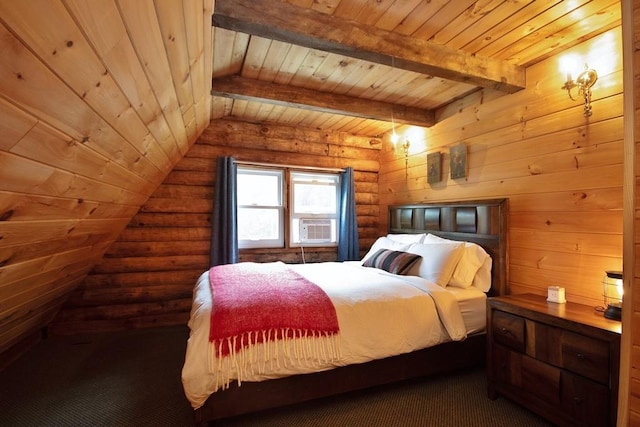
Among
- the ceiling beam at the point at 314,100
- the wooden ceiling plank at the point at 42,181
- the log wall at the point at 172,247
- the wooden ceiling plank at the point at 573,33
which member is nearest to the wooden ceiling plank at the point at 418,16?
the wooden ceiling plank at the point at 573,33

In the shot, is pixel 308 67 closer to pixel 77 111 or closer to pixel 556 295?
pixel 77 111

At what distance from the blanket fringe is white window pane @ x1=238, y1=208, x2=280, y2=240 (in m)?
2.23

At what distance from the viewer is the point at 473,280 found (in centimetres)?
259

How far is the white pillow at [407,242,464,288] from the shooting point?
2.51 metres

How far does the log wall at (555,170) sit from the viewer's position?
1941mm

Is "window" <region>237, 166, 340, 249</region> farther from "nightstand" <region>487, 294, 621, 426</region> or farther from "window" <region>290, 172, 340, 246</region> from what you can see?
"nightstand" <region>487, 294, 621, 426</region>

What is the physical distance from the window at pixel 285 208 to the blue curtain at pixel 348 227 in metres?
0.18

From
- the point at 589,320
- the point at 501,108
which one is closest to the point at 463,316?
the point at 589,320

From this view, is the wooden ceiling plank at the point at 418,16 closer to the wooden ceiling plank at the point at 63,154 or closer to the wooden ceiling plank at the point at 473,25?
the wooden ceiling plank at the point at 473,25

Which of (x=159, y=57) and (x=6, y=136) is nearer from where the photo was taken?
(x=6, y=136)

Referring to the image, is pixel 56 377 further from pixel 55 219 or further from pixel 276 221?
pixel 276 221

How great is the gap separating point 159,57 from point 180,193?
97.6 inches

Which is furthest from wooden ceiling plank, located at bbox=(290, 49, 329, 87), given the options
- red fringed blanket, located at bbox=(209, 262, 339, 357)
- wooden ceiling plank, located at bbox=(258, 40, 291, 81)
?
red fringed blanket, located at bbox=(209, 262, 339, 357)

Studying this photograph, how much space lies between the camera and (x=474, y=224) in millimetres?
2779
